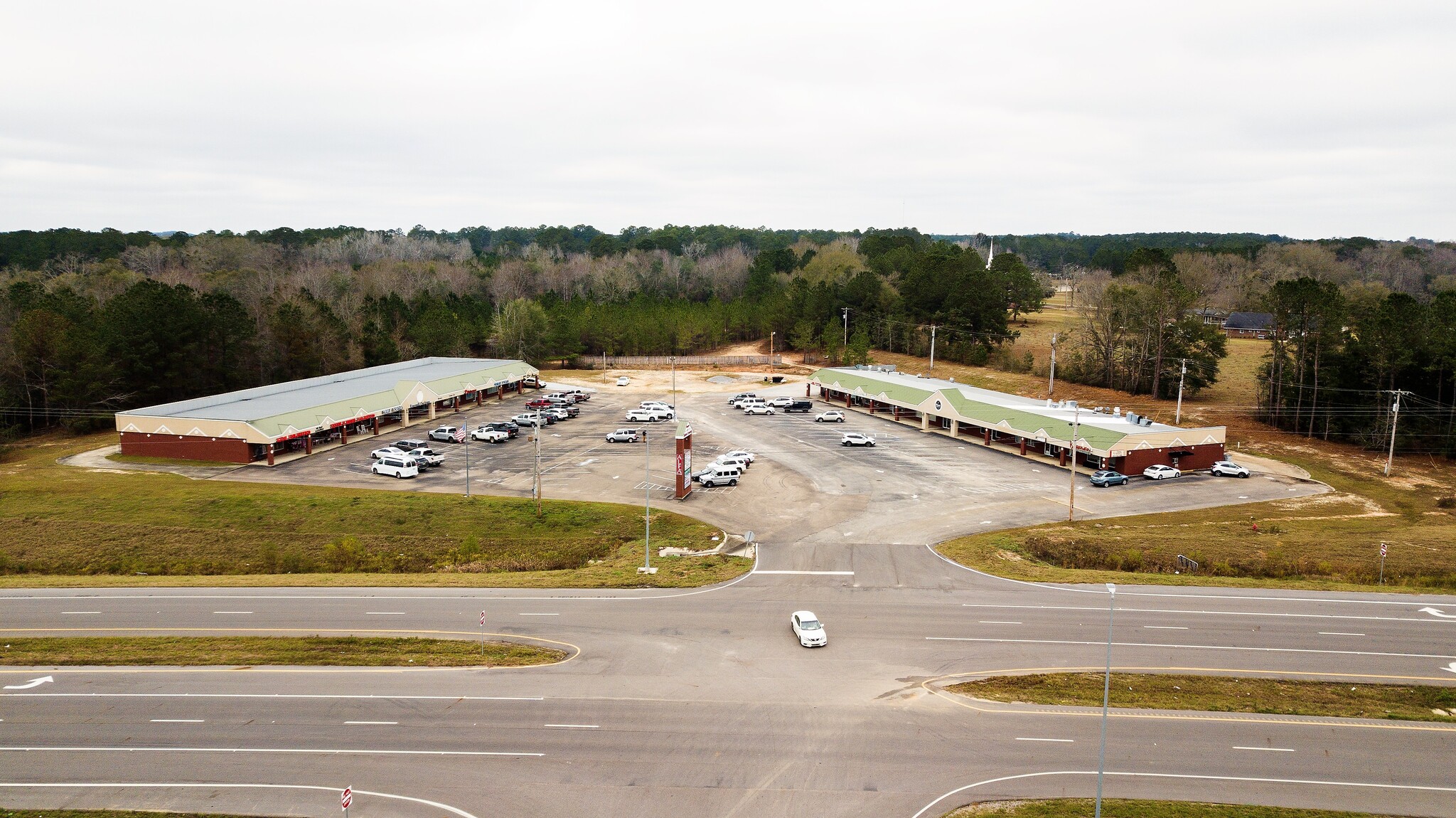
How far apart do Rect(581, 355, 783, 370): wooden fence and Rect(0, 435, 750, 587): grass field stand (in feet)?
253

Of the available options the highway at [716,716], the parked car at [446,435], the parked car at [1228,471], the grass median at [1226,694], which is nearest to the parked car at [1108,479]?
the parked car at [1228,471]

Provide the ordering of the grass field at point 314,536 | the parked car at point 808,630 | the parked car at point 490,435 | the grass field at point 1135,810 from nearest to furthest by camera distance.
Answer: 1. the grass field at point 1135,810
2. the parked car at point 808,630
3. the grass field at point 314,536
4. the parked car at point 490,435

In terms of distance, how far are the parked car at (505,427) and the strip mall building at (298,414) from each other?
34.2ft

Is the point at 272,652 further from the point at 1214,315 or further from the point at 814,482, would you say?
the point at 1214,315

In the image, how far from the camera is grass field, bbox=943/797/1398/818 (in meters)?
22.0

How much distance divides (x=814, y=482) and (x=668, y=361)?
77.2 metres

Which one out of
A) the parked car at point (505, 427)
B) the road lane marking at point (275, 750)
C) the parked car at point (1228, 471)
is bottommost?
the road lane marking at point (275, 750)

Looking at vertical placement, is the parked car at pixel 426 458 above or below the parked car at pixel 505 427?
below

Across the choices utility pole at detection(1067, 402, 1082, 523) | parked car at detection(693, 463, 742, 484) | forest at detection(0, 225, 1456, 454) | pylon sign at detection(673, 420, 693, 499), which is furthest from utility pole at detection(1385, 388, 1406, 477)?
pylon sign at detection(673, 420, 693, 499)

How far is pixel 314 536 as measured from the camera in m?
48.8

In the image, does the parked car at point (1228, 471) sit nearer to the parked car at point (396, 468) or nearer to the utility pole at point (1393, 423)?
the utility pole at point (1393, 423)

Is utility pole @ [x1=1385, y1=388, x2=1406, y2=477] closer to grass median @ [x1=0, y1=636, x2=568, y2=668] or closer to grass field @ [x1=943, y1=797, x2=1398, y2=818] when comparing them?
grass field @ [x1=943, y1=797, x2=1398, y2=818]

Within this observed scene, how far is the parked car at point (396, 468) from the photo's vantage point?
60.8m

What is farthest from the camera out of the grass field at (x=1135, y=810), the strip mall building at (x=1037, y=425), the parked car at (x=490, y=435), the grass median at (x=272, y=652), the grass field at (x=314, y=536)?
the parked car at (x=490, y=435)
